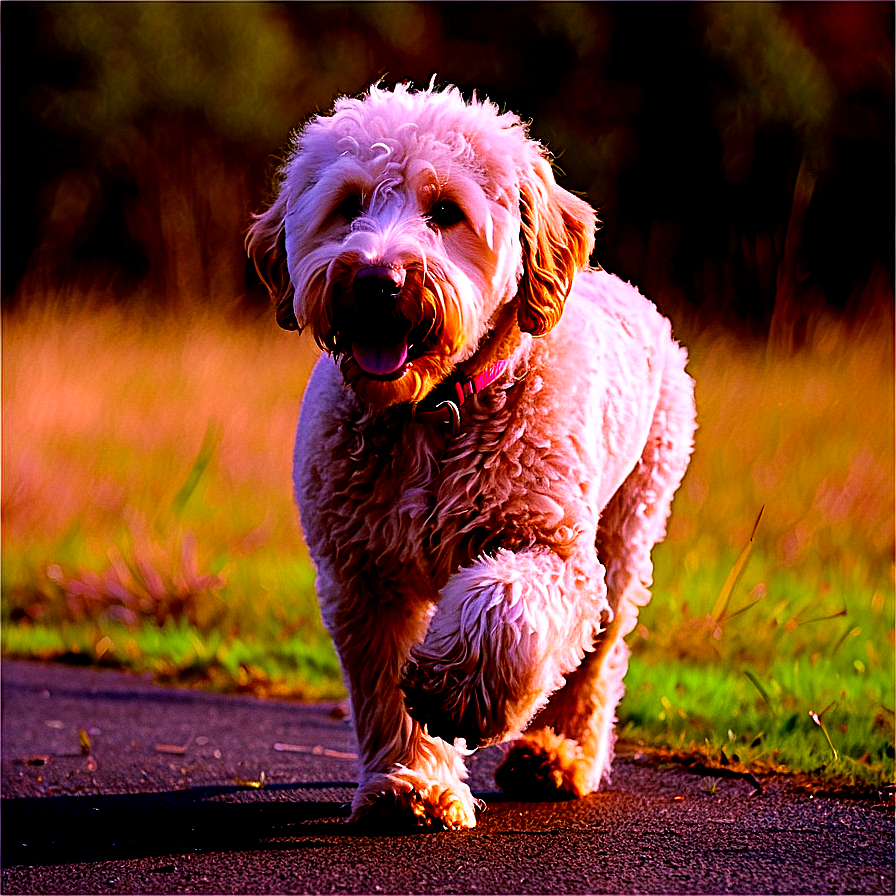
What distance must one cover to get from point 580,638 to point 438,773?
2.05ft

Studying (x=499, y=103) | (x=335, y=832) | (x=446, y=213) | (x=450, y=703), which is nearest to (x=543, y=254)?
(x=446, y=213)

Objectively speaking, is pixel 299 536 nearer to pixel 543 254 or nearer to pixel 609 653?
pixel 609 653

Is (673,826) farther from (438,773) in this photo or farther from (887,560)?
(887,560)

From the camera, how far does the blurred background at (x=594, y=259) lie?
755cm

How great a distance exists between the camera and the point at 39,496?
1021 centimetres

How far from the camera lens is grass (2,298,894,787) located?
6.53m

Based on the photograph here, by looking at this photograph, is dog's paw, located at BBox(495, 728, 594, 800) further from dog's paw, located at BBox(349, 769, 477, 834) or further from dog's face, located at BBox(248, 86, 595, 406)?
dog's face, located at BBox(248, 86, 595, 406)

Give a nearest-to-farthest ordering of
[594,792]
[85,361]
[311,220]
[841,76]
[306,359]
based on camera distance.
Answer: [311,220], [594,792], [85,361], [306,359], [841,76]

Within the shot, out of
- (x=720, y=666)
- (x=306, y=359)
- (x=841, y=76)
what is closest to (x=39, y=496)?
(x=306, y=359)

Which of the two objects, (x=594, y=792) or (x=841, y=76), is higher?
(x=841, y=76)

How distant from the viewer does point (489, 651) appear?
411cm

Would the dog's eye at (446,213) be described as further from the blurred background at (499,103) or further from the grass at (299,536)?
the blurred background at (499,103)

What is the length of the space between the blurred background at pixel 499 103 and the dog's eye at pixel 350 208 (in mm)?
8731

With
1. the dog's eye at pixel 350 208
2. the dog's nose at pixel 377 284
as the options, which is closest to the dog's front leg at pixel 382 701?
the dog's nose at pixel 377 284
